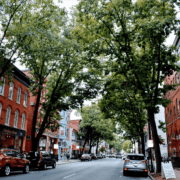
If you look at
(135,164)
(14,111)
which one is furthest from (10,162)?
(14,111)

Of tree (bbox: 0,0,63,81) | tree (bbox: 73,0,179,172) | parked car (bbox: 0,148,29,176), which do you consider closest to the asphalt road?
parked car (bbox: 0,148,29,176)

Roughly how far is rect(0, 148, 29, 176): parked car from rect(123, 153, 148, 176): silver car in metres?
7.73

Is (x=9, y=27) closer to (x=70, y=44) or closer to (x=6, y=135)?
(x=70, y=44)

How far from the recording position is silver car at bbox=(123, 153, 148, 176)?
15469 mm

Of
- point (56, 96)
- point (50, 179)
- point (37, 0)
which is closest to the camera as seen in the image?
point (50, 179)

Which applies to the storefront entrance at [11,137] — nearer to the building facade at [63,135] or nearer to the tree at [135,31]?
the tree at [135,31]

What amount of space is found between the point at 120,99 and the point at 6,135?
13857 millimetres

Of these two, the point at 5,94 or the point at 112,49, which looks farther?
the point at 5,94

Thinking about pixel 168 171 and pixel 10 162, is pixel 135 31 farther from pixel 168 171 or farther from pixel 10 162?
pixel 10 162

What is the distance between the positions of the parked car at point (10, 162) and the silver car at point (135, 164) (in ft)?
25.3

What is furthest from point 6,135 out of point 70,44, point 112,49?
point 112,49

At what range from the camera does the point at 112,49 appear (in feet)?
49.8

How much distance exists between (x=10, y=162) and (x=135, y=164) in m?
8.77

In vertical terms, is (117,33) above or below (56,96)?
above
